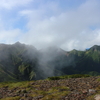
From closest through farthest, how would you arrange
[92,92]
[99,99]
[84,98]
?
[99,99]
[84,98]
[92,92]

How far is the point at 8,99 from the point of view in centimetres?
1497

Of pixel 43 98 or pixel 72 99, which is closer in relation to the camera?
pixel 72 99

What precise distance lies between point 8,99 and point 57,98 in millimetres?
5452

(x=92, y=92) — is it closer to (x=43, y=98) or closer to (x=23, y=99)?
(x=43, y=98)

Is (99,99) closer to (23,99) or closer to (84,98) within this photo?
(84,98)

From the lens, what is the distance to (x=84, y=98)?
1374 centimetres

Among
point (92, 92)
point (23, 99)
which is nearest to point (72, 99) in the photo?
point (92, 92)

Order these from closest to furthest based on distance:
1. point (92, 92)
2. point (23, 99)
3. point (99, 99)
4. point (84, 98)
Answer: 1. point (99, 99)
2. point (84, 98)
3. point (23, 99)
4. point (92, 92)

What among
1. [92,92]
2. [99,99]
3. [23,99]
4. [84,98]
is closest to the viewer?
[99,99]

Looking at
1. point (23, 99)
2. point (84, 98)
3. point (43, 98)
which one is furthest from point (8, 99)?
point (84, 98)

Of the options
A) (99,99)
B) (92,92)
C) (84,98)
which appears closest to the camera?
(99,99)

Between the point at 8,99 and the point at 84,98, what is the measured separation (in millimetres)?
8215

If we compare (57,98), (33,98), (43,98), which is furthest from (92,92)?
(33,98)

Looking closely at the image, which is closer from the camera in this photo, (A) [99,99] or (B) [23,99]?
(A) [99,99]
